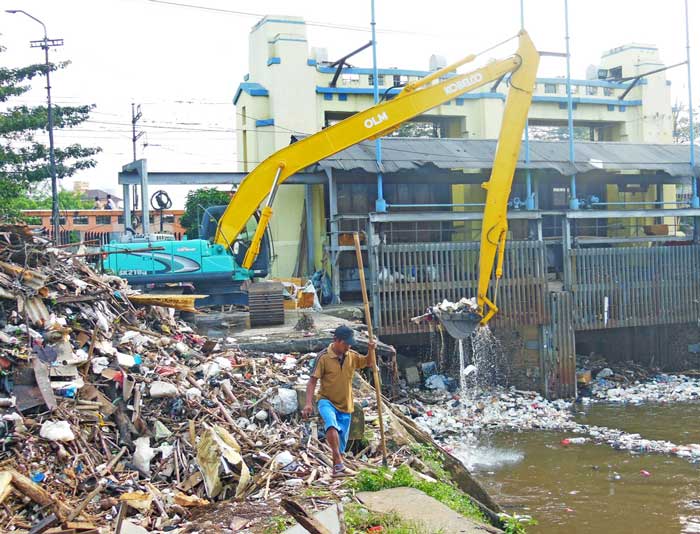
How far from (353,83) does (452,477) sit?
52.0 feet

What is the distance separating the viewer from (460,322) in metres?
12.8

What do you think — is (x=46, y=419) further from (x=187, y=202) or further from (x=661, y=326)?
(x=187, y=202)

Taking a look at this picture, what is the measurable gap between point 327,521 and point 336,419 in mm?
1623

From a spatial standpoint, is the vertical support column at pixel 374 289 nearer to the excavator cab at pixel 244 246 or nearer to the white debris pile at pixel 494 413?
the white debris pile at pixel 494 413

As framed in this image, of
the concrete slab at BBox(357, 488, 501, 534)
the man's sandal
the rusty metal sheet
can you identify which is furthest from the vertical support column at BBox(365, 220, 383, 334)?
the concrete slab at BBox(357, 488, 501, 534)

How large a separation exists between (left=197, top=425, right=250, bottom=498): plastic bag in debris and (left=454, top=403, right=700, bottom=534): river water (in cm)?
397

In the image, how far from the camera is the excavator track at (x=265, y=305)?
12.3m

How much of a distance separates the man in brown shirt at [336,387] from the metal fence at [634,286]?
10.0 meters

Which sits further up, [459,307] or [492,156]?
[492,156]

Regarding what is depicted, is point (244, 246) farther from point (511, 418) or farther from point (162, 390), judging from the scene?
point (162, 390)

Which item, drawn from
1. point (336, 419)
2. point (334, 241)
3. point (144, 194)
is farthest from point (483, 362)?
point (336, 419)

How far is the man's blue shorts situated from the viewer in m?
6.33

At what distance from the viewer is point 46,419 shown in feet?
21.5

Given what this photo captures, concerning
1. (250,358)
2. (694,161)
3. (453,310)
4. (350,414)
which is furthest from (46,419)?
(694,161)
